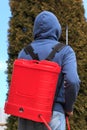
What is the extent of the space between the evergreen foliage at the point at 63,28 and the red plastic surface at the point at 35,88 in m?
5.43

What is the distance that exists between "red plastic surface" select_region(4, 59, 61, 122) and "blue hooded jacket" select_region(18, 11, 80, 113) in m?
0.07

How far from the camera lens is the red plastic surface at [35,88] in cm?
416

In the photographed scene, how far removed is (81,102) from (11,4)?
222 centimetres

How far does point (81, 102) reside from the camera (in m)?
9.73

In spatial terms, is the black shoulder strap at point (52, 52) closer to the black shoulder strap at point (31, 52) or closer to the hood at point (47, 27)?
the black shoulder strap at point (31, 52)

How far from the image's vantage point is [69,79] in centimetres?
420

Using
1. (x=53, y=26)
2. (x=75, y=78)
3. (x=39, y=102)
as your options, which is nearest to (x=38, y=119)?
(x=39, y=102)

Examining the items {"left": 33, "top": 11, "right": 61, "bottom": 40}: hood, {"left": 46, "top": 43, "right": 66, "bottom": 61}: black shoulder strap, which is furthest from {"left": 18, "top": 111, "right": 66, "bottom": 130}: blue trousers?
{"left": 33, "top": 11, "right": 61, "bottom": 40}: hood

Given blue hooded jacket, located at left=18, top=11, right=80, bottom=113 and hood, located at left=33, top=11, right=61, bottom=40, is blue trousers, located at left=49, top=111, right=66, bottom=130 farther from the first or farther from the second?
hood, located at left=33, top=11, right=61, bottom=40

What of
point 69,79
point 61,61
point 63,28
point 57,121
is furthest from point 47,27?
point 63,28

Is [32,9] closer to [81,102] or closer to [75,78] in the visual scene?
[81,102]

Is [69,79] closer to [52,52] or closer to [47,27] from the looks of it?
[52,52]

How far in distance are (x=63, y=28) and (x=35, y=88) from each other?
233 inches

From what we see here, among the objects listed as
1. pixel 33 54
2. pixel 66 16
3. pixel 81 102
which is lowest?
pixel 81 102
